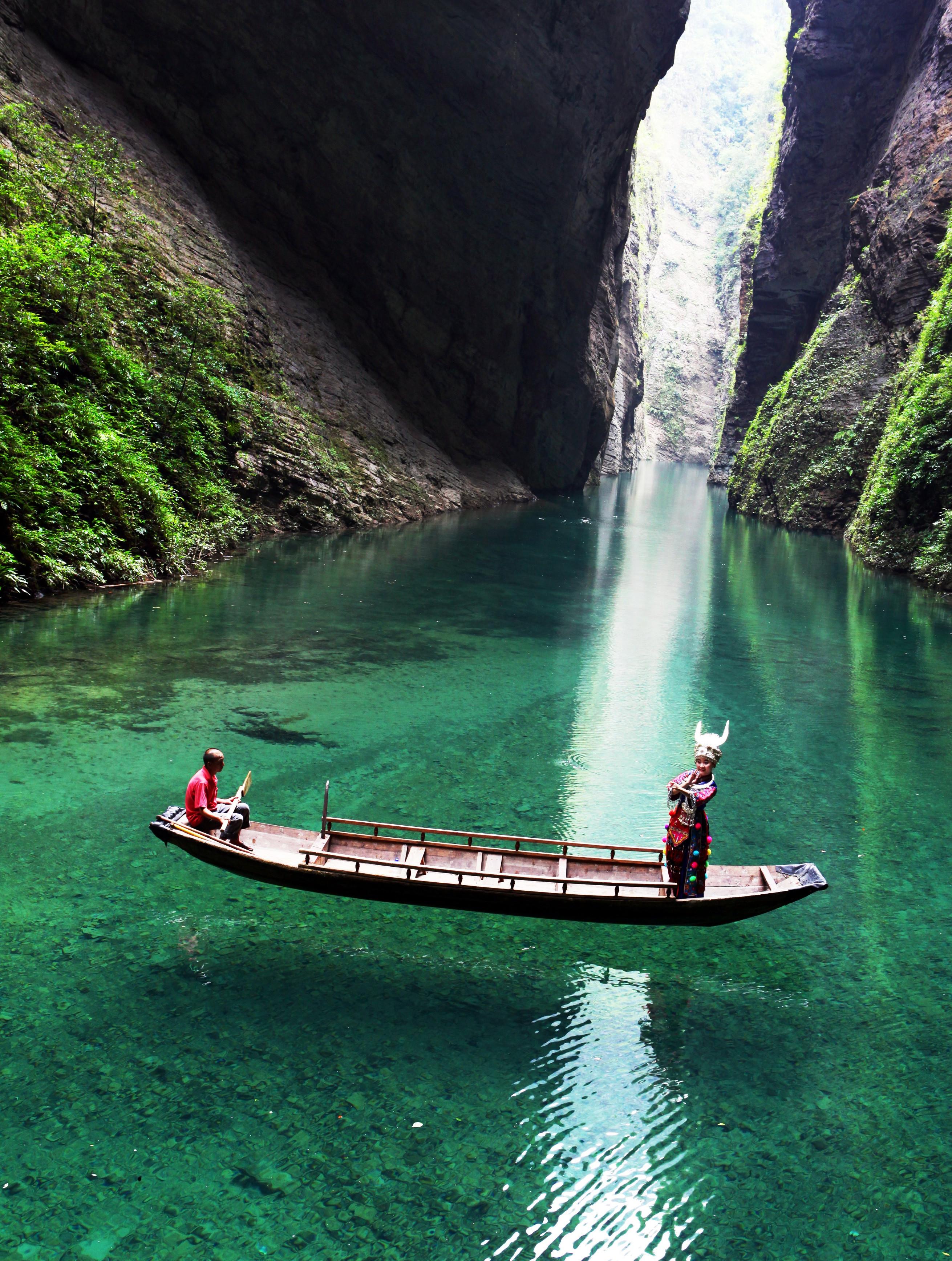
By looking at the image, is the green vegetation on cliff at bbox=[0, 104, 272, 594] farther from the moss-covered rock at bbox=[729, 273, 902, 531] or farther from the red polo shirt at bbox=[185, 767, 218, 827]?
the moss-covered rock at bbox=[729, 273, 902, 531]

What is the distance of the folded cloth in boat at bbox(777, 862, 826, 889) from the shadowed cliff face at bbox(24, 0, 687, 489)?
31498 millimetres

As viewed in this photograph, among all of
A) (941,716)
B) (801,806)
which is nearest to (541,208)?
(941,716)

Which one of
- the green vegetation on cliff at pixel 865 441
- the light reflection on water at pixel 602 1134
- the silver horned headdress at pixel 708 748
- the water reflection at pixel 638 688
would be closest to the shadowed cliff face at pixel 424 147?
the green vegetation on cliff at pixel 865 441

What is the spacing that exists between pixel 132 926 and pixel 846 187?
5468cm

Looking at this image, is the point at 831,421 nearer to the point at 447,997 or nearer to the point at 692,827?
the point at 692,827

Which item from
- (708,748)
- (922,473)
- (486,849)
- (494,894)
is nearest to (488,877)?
(494,894)

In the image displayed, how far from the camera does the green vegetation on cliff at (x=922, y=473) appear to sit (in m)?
23.7

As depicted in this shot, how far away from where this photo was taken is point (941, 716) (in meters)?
12.5

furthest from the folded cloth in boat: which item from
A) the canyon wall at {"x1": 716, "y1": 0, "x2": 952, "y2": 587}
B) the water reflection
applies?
the canyon wall at {"x1": 716, "y1": 0, "x2": 952, "y2": 587}

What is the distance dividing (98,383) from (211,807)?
13.8 metres

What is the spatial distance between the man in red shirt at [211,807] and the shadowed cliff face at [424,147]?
2916 centimetres

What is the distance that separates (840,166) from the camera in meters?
48.4

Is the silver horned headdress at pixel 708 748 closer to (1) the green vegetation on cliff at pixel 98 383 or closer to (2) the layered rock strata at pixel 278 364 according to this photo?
(1) the green vegetation on cliff at pixel 98 383

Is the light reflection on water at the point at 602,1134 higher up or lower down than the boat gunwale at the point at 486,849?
lower down
